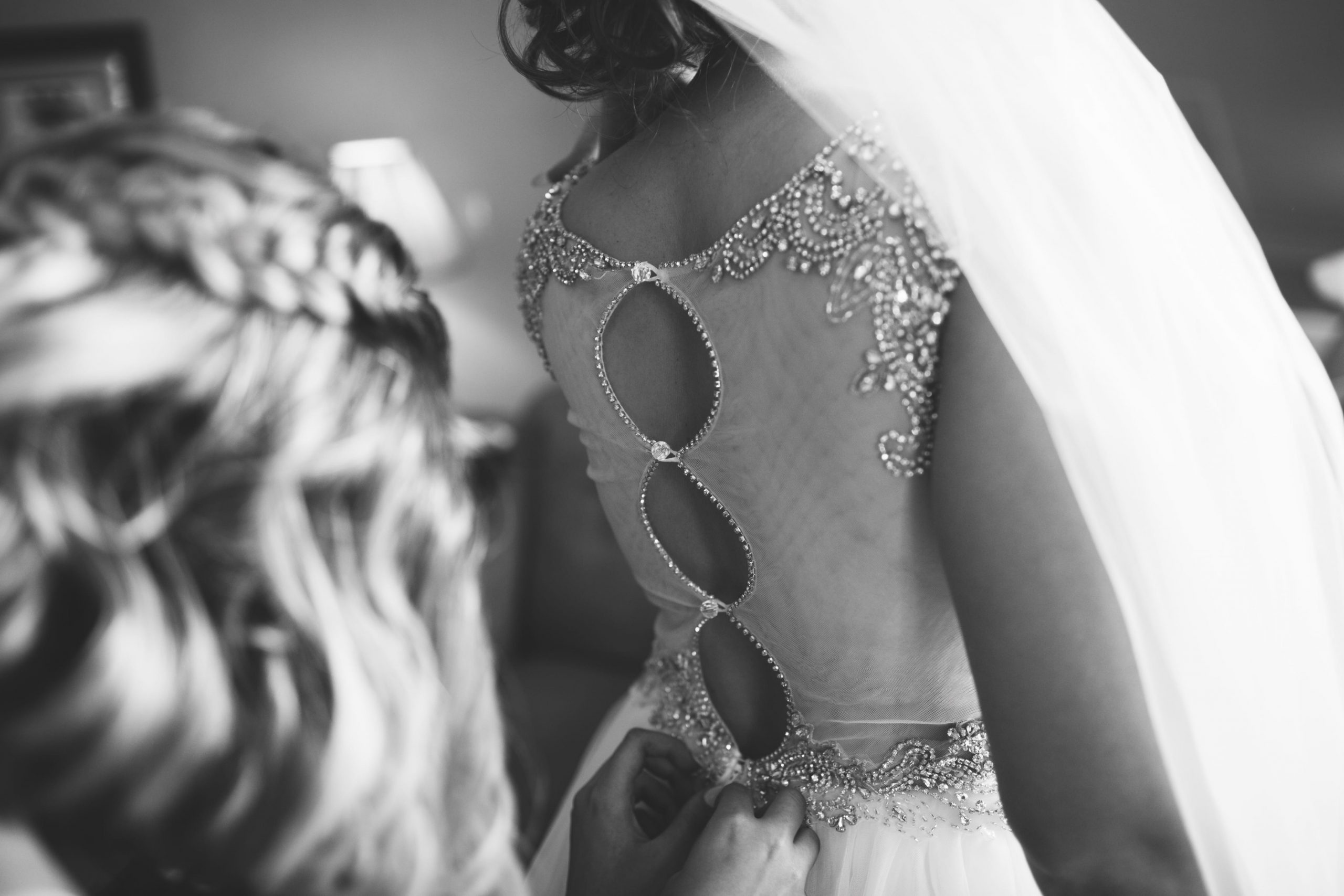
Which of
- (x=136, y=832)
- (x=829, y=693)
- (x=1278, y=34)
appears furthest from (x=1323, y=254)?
(x=136, y=832)

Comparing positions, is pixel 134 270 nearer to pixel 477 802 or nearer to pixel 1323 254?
pixel 477 802

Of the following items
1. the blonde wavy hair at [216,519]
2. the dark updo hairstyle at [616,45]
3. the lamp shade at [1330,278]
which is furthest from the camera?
the lamp shade at [1330,278]

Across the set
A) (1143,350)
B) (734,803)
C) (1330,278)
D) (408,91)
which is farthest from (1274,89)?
(408,91)

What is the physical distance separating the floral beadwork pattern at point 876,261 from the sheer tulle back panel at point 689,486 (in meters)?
0.08

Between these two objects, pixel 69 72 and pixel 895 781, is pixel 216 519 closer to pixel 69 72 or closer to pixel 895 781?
pixel 895 781

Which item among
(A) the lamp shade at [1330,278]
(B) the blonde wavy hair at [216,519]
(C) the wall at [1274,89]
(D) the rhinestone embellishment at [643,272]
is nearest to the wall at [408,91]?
(C) the wall at [1274,89]

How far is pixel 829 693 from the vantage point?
751mm

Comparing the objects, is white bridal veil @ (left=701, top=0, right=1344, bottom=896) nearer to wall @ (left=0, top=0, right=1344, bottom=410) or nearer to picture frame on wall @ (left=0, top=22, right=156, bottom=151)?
wall @ (left=0, top=0, right=1344, bottom=410)

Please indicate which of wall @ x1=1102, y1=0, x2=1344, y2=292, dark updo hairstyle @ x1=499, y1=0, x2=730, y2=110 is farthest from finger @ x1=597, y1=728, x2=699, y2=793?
wall @ x1=1102, y1=0, x2=1344, y2=292

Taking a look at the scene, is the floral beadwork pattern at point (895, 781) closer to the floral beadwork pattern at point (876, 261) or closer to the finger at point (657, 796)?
the finger at point (657, 796)

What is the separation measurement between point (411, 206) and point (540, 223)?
1.97m

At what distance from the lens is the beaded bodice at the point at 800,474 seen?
600mm

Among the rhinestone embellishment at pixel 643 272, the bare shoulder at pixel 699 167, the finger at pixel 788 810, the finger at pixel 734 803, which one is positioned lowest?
the finger at pixel 788 810

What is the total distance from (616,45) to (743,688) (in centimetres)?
52
